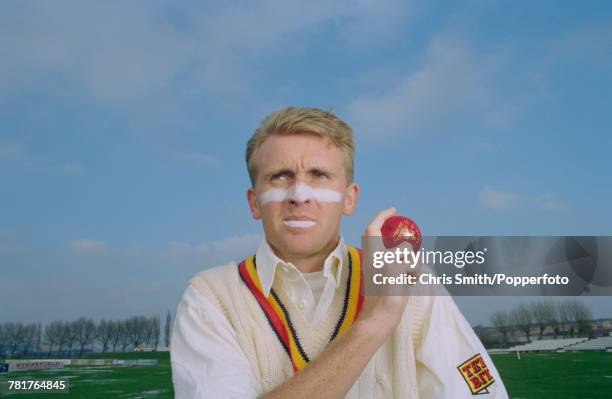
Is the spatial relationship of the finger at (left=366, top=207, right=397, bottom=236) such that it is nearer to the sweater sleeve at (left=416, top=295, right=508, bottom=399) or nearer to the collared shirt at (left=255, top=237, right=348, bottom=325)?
the collared shirt at (left=255, top=237, right=348, bottom=325)

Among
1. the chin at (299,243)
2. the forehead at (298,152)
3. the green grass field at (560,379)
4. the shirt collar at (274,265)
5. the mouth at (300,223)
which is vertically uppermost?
the forehead at (298,152)

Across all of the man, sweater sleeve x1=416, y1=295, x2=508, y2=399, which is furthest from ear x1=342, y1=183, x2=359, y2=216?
sweater sleeve x1=416, y1=295, x2=508, y2=399

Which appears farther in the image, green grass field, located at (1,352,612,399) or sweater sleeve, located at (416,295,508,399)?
green grass field, located at (1,352,612,399)

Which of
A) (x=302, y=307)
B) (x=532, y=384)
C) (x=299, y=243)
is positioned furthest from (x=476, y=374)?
(x=532, y=384)

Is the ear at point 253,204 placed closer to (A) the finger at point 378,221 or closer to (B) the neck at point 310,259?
(B) the neck at point 310,259

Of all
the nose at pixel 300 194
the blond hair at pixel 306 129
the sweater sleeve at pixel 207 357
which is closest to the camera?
the sweater sleeve at pixel 207 357

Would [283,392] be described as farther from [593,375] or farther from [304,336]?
[593,375]

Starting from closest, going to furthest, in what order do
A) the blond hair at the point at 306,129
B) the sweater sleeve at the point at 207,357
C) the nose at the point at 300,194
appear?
the sweater sleeve at the point at 207,357 < the nose at the point at 300,194 < the blond hair at the point at 306,129

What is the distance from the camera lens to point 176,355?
2779 mm

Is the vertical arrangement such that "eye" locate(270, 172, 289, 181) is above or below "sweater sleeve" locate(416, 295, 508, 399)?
above

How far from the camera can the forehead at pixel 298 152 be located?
116 inches

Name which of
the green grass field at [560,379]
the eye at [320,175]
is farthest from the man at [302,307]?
the green grass field at [560,379]

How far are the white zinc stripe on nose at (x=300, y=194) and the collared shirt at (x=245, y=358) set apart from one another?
0.26m

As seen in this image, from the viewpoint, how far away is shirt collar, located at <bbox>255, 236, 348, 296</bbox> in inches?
117
